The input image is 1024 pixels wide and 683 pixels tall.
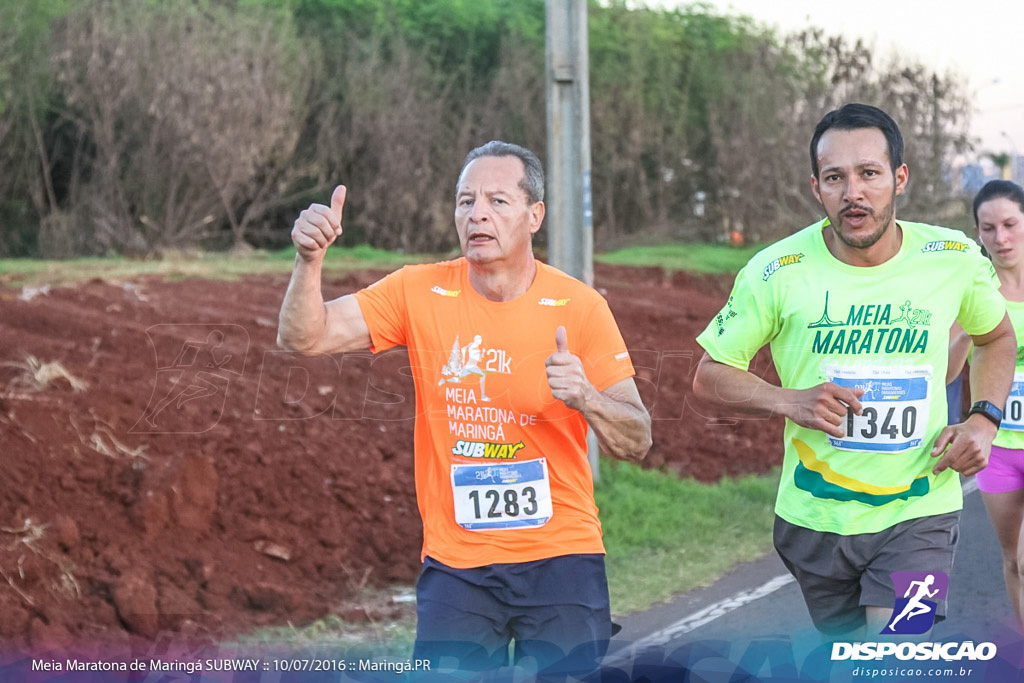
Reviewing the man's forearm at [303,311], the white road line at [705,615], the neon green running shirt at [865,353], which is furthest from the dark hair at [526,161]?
the white road line at [705,615]

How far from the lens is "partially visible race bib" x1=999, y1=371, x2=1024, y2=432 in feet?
18.3

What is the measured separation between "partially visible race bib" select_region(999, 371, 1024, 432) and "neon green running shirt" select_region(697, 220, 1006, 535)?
62.3 inches

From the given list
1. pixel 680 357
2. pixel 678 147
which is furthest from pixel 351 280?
pixel 678 147

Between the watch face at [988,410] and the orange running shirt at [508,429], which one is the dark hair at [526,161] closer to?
the orange running shirt at [508,429]

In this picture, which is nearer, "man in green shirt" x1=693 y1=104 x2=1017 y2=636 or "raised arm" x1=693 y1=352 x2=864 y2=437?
"raised arm" x1=693 y1=352 x2=864 y2=437

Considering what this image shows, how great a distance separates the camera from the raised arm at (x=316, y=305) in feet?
12.2

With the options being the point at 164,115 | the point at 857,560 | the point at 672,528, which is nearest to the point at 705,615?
the point at 672,528

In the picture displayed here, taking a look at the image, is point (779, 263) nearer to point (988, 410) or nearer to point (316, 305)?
point (988, 410)

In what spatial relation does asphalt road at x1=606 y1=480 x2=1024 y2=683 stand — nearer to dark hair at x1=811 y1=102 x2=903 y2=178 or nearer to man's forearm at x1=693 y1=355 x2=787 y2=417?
man's forearm at x1=693 y1=355 x2=787 y2=417

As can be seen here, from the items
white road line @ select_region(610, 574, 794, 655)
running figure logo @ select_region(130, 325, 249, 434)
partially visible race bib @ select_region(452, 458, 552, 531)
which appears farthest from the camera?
running figure logo @ select_region(130, 325, 249, 434)

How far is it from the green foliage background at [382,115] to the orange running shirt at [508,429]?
1366cm

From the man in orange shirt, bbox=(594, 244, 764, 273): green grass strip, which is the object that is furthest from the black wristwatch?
bbox=(594, 244, 764, 273): green grass strip

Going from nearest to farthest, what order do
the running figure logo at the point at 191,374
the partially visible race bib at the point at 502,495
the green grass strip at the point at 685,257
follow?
1. the partially visible race bib at the point at 502,495
2. the running figure logo at the point at 191,374
3. the green grass strip at the point at 685,257

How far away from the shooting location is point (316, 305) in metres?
3.84
